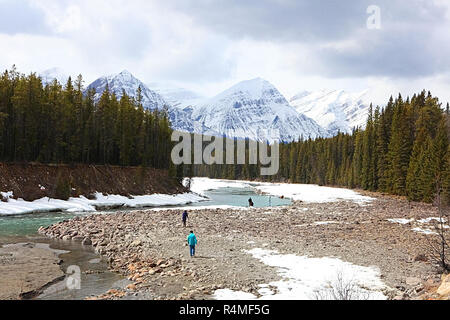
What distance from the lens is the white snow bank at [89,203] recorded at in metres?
38.4

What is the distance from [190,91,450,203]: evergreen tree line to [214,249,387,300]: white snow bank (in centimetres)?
719

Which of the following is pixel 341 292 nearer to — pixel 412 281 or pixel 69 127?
pixel 412 281

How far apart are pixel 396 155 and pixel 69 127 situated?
59496 millimetres

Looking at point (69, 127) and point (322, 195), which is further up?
point (69, 127)

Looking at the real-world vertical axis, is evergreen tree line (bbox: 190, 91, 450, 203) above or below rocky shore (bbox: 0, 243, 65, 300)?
above

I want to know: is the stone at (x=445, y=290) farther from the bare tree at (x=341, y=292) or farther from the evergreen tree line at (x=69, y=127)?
the evergreen tree line at (x=69, y=127)

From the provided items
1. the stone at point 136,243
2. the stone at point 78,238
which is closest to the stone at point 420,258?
the stone at point 136,243

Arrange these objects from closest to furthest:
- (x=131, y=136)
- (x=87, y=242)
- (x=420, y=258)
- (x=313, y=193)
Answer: (x=420, y=258) → (x=87, y=242) → (x=131, y=136) → (x=313, y=193)

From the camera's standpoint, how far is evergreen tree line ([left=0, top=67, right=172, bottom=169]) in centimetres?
4997

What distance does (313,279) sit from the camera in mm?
13125

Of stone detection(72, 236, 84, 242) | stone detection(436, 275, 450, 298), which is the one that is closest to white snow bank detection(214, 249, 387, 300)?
stone detection(436, 275, 450, 298)

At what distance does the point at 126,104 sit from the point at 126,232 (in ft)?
160

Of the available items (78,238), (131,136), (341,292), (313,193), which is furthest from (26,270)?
(313,193)

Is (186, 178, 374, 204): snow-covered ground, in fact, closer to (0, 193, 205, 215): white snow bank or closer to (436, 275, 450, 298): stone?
(0, 193, 205, 215): white snow bank
